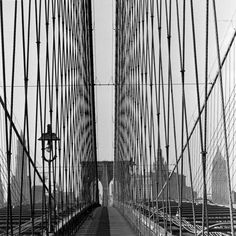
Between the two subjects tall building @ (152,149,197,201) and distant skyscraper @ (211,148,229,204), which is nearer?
tall building @ (152,149,197,201)

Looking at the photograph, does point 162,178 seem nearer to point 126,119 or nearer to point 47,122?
point 47,122

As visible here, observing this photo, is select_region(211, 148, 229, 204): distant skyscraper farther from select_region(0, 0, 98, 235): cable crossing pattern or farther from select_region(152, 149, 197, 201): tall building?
select_region(0, 0, 98, 235): cable crossing pattern

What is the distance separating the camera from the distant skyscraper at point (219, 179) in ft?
48.8

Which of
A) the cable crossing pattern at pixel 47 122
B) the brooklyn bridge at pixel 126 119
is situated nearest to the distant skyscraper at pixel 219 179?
the brooklyn bridge at pixel 126 119

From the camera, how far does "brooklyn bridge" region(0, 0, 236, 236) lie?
16.7 ft

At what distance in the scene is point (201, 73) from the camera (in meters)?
27.4

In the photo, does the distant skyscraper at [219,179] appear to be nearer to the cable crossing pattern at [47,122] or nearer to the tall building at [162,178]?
the tall building at [162,178]

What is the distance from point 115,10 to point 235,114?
10.6 metres

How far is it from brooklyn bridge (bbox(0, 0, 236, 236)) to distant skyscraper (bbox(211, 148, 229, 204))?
5cm

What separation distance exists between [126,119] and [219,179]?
7.63 metres

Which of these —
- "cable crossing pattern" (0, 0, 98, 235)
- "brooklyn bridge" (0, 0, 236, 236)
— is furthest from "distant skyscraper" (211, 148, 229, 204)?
"cable crossing pattern" (0, 0, 98, 235)

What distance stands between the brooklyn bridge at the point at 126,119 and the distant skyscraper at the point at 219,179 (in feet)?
0.17

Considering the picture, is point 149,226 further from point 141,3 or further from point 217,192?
point 217,192

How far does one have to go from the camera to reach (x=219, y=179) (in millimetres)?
15227
